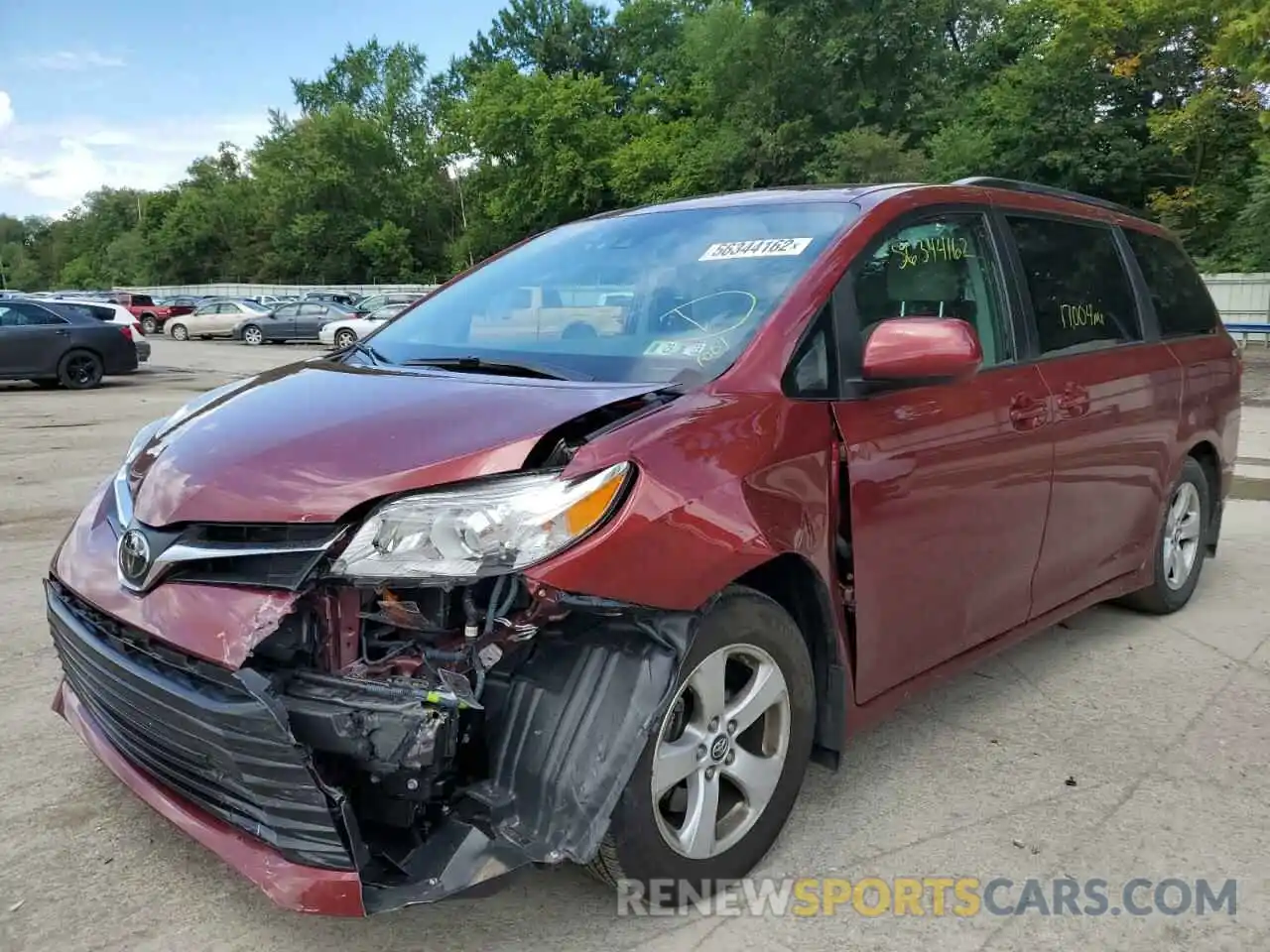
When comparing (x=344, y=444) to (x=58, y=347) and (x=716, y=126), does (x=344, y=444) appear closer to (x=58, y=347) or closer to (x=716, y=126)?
(x=58, y=347)

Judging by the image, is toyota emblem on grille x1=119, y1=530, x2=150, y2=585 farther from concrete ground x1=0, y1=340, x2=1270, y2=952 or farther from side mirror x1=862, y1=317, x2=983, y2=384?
side mirror x1=862, y1=317, x2=983, y2=384

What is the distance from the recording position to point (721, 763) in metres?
2.59

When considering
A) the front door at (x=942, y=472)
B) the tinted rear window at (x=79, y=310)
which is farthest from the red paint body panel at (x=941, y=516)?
the tinted rear window at (x=79, y=310)

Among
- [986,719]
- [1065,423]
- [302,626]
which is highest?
[1065,423]

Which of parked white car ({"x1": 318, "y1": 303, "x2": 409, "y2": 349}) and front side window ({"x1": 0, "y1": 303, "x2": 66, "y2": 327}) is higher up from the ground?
front side window ({"x1": 0, "y1": 303, "x2": 66, "y2": 327})

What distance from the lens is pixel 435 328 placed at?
3.54 meters

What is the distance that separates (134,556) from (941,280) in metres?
2.49

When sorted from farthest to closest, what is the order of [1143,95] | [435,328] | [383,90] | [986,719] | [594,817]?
1. [383,90]
2. [1143,95]
3. [986,719]
4. [435,328]
5. [594,817]

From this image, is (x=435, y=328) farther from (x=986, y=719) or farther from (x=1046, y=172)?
(x=1046, y=172)

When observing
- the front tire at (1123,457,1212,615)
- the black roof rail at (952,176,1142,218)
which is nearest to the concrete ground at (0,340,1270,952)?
the front tire at (1123,457,1212,615)

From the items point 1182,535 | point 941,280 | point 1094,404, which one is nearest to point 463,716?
point 941,280

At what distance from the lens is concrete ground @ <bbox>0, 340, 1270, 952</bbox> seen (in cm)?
251

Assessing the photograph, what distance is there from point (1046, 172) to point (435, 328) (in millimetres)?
37245

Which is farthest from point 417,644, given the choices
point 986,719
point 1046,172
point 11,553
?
point 1046,172
